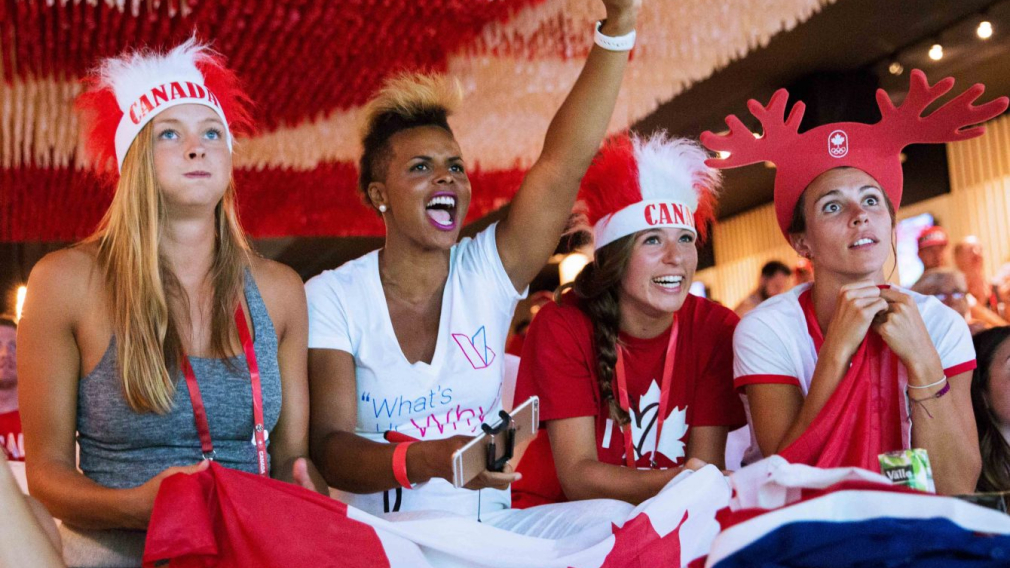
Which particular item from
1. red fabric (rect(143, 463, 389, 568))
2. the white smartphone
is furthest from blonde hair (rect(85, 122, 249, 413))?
the white smartphone

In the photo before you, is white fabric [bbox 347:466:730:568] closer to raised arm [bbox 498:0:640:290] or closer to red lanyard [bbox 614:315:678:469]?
red lanyard [bbox 614:315:678:469]

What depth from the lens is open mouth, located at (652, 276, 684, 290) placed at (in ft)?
8.95

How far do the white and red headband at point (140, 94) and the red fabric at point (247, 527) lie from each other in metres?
0.83

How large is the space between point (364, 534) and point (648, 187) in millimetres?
1400

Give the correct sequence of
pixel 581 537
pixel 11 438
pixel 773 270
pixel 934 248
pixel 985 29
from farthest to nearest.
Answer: pixel 773 270
pixel 985 29
pixel 934 248
pixel 11 438
pixel 581 537

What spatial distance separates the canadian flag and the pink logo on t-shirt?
0.57 m

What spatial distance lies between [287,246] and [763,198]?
6.18m

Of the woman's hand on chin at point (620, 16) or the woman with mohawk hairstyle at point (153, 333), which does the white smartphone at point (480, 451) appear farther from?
the woman's hand on chin at point (620, 16)

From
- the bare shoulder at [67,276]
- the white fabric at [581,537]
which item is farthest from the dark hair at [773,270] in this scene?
the bare shoulder at [67,276]

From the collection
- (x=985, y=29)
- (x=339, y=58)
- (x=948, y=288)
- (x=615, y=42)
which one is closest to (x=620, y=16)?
(x=615, y=42)

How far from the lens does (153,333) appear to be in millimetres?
2064

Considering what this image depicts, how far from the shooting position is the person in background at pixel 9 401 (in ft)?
12.8

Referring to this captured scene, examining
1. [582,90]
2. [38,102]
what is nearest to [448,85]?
[582,90]

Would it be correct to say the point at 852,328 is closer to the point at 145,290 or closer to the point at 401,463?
the point at 401,463
